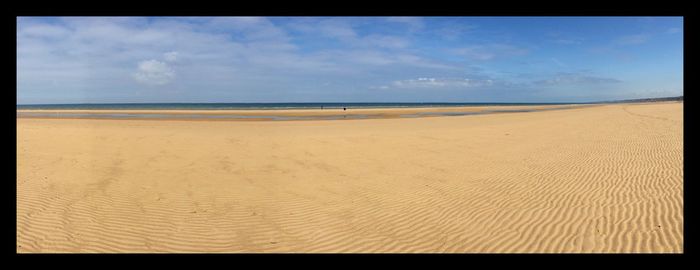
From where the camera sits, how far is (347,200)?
7391mm

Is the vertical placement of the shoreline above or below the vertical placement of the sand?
above

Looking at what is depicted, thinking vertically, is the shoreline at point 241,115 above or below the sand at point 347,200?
above

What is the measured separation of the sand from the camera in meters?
5.30

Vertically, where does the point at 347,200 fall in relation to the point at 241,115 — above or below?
below

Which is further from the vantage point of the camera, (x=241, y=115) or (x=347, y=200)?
(x=241, y=115)

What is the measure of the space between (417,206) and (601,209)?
3.69 meters

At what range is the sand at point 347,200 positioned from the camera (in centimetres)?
530

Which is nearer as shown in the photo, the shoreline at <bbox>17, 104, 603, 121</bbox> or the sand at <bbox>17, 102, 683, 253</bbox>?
the sand at <bbox>17, 102, 683, 253</bbox>

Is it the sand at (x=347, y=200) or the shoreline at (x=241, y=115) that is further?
the shoreline at (x=241, y=115)
